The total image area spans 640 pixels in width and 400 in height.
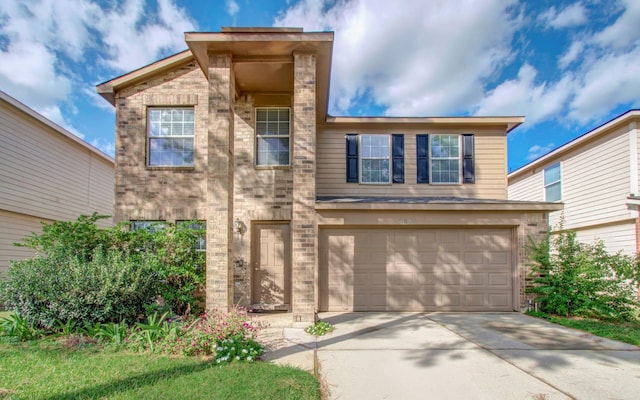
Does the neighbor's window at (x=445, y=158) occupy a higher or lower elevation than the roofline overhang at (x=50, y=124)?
lower

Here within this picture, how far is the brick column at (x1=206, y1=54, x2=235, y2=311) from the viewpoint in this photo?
6.16 meters

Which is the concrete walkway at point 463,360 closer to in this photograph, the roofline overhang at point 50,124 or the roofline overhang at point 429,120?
the roofline overhang at point 429,120

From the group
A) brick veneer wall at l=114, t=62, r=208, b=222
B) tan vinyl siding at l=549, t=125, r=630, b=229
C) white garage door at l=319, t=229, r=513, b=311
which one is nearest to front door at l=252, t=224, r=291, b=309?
white garage door at l=319, t=229, r=513, b=311

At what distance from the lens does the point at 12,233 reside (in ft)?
30.9

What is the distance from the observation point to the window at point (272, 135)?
27.8 ft

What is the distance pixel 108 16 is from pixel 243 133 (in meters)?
5.64

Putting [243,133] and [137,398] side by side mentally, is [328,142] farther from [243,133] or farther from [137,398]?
[137,398]

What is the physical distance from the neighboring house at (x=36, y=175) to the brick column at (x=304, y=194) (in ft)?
27.2

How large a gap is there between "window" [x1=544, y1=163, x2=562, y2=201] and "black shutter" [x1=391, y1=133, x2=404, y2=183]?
687cm

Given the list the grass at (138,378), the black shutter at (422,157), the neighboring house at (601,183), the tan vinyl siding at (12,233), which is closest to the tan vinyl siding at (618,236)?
the neighboring house at (601,183)

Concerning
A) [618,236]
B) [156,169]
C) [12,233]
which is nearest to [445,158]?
[618,236]

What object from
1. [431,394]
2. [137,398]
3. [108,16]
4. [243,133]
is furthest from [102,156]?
[431,394]

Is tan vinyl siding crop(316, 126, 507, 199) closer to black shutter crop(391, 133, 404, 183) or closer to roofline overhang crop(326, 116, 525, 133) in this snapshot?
black shutter crop(391, 133, 404, 183)

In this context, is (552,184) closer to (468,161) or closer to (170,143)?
(468,161)
